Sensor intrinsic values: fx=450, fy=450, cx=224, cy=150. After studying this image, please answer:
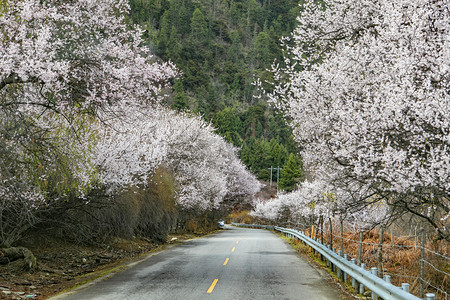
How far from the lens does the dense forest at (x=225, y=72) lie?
→ 380ft

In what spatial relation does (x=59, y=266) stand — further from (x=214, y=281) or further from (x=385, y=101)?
(x=385, y=101)

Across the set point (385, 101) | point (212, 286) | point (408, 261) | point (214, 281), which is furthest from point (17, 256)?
point (408, 261)

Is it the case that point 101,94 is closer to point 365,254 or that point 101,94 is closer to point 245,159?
point 365,254

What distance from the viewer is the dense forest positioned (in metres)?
116

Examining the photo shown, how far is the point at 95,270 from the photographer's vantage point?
1554cm

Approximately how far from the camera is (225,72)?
534 feet

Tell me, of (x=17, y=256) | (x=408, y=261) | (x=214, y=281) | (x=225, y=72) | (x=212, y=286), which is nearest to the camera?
(x=212, y=286)

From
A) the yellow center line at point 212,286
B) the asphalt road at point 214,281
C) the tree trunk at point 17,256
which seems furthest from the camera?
the tree trunk at point 17,256

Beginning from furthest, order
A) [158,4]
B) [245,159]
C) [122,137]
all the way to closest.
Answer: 1. [158,4]
2. [245,159]
3. [122,137]

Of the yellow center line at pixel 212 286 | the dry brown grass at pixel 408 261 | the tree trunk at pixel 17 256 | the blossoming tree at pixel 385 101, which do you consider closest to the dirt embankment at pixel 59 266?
the tree trunk at pixel 17 256

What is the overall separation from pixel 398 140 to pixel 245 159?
103821mm

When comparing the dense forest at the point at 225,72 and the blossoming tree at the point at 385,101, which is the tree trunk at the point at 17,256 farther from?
the dense forest at the point at 225,72

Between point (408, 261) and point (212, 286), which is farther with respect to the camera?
point (408, 261)

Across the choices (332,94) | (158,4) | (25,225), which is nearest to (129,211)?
(25,225)
